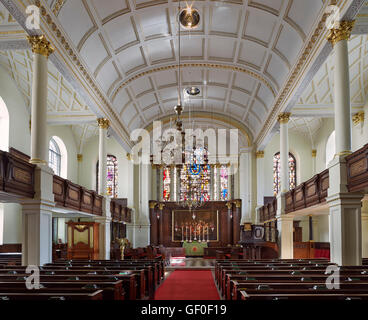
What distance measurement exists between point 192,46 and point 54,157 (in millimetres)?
10626

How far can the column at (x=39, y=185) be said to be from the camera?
11031mm

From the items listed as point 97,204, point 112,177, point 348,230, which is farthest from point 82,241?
point 348,230

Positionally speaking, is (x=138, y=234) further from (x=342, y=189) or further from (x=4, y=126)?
(x=342, y=189)

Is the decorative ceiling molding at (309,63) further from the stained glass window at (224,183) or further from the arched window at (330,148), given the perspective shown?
the stained glass window at (224,183)

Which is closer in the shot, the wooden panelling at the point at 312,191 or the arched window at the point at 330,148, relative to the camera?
the wooden panelling at the point at 312,191

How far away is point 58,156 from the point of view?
24.5 metres

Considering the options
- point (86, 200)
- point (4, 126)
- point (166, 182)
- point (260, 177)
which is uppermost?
point (4, 126)

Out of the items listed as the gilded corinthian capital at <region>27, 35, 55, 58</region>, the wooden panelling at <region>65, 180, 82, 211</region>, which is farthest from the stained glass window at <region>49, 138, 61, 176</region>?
the gilded corinthian capital at <region>27, 35, 55, 58</region>

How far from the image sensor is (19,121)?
61.6 ft

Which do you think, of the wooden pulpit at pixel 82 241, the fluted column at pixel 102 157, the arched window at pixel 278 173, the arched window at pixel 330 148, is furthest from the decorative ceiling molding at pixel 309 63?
the wooden pulpit at pixel 82 241

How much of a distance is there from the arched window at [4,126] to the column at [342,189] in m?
13.1

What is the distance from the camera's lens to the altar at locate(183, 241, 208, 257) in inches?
1133
